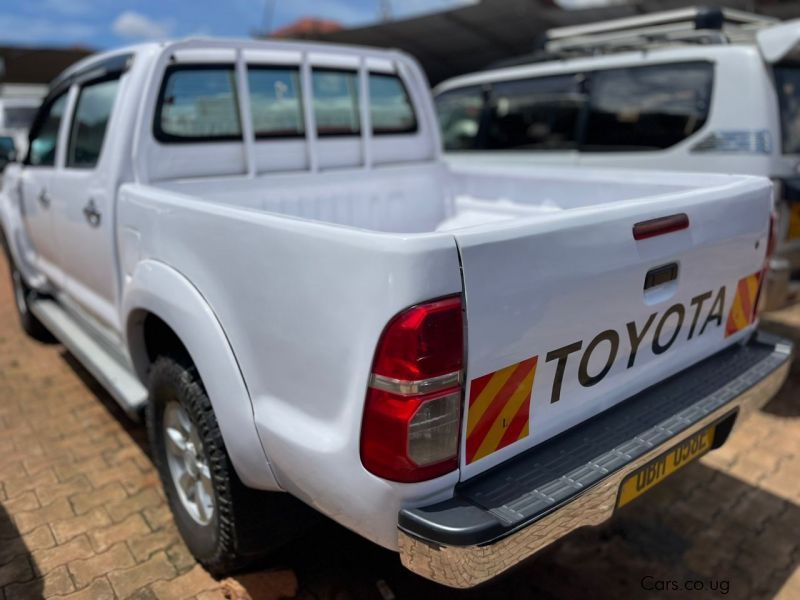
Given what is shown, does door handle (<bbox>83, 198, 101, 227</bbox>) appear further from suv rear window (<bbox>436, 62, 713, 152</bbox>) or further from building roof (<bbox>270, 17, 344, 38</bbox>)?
building roof (<bbox>270, 17, 344, 38</bbox>)

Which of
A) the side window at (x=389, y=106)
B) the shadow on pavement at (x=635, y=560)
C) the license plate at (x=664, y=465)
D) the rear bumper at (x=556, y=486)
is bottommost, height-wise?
the shadow on pavement at (x=635, y=560)

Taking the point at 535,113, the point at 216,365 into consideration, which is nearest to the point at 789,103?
the point at 535,113

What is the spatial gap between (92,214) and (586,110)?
362 cm

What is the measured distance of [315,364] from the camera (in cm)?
158

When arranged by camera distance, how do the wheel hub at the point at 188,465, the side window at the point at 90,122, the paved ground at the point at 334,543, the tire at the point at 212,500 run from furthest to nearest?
the side window at the point at 90,122 → the paved ground at the point at 334,543 → the wheel hub at the point at 188,465 → the tire at the point at 212,500

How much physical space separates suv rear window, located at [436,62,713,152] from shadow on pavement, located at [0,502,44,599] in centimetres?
428

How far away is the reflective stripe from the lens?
56.7 inches

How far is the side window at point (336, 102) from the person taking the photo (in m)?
3.28

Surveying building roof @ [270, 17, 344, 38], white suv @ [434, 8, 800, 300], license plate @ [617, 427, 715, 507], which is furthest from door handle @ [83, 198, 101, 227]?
building roof @ [270, 17, 344, 38]

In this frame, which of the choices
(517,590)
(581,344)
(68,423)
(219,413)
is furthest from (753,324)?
(68,423)

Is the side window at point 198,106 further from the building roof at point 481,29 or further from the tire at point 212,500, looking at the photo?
the building roof at point 481,29

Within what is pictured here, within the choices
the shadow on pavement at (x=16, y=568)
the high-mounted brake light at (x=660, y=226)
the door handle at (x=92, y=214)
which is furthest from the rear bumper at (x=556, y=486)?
the door handle at (x=92, y=214)

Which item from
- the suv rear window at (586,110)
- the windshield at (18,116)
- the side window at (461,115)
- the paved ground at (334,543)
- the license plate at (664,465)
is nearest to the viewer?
the license plate at (664,465)

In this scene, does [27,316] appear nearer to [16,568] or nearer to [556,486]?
[16,568]
